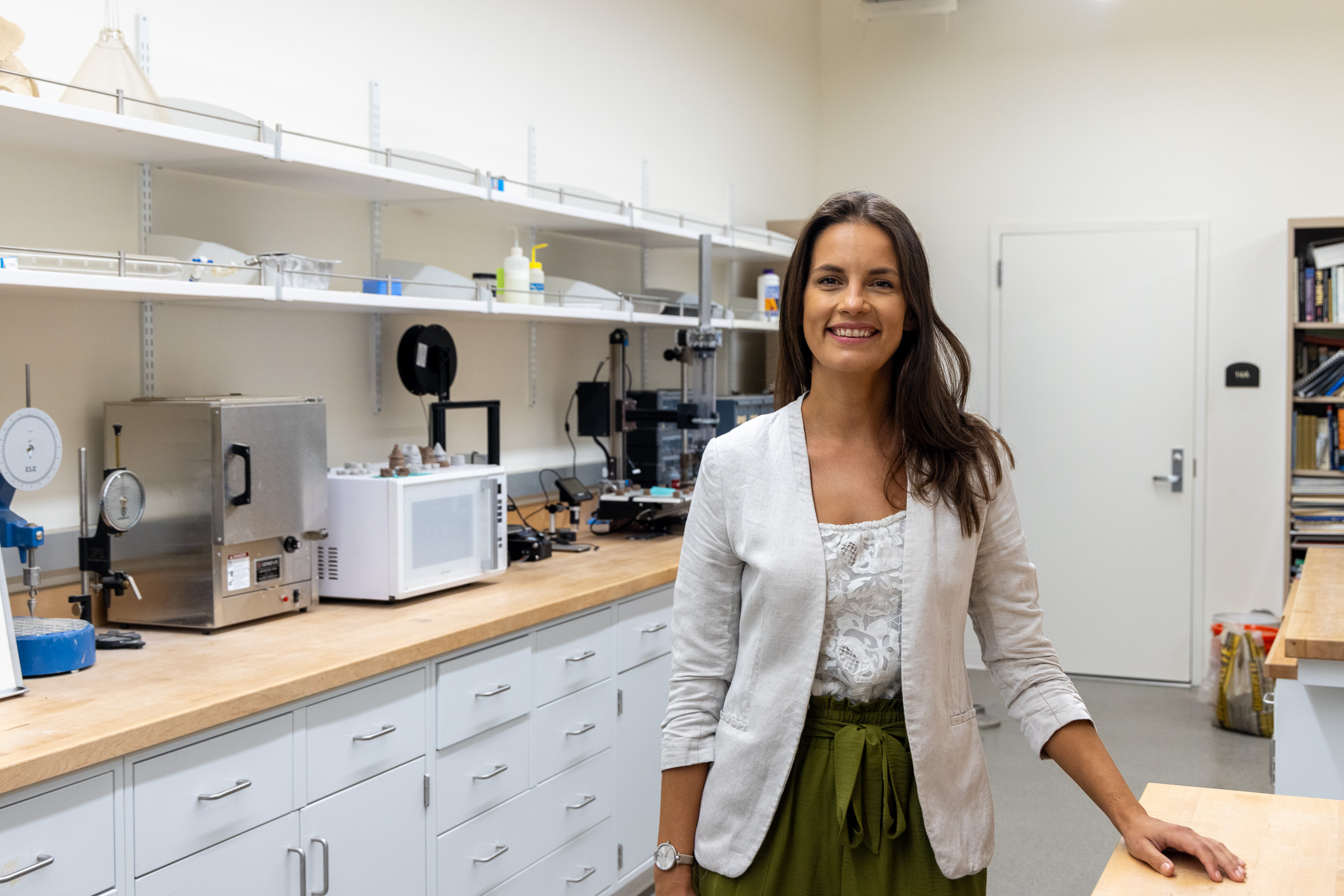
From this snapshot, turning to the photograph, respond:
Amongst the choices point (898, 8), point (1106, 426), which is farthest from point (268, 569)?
point (1106, 426)

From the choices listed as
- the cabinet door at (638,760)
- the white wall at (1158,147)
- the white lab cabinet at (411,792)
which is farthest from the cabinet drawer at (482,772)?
the white wall at (1158,147)

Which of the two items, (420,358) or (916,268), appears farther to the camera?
(420,358)

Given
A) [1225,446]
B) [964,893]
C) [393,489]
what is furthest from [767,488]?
[1225,446]

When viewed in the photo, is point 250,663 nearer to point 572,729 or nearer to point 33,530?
point 33,530

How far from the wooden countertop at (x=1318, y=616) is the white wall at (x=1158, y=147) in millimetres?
1719

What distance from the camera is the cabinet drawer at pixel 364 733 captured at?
197 centimetres

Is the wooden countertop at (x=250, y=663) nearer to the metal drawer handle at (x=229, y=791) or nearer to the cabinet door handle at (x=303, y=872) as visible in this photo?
the metal drawer handle at (x=229, y=791)

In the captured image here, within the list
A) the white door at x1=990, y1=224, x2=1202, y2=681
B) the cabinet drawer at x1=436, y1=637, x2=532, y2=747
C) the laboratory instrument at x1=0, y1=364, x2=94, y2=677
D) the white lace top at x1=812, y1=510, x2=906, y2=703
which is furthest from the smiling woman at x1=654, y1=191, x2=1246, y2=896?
the white door at x1=990, y1=224, x2=1202, y2=681

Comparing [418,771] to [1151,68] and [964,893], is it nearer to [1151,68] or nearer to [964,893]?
[964,893]

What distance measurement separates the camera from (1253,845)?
48.9 inches

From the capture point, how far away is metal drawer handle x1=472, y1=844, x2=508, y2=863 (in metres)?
2.36

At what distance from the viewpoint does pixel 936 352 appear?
4.46 ft

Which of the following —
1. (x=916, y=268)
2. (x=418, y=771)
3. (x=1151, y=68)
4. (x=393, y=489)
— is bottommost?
(x=418, y=771)

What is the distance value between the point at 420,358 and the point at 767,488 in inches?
73.9
